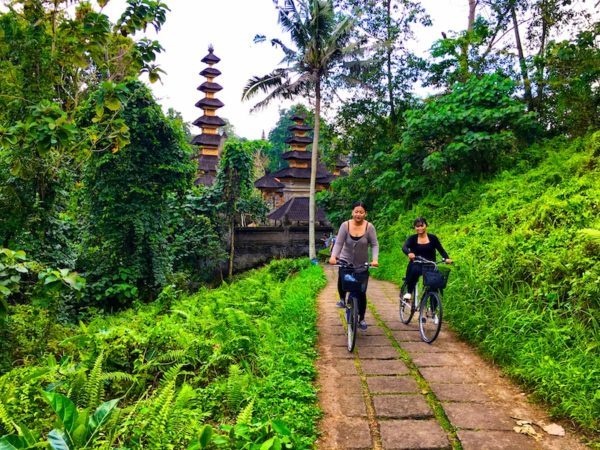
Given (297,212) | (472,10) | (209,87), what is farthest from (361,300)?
(209,87)

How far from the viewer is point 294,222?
25.8 meters

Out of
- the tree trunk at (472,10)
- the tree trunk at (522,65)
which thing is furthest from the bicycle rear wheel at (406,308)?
the tree trunk at (472,10)

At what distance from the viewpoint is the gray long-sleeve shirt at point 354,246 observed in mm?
4891

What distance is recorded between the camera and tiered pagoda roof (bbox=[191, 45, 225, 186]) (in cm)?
3066

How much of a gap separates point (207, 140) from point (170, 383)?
1162 inches

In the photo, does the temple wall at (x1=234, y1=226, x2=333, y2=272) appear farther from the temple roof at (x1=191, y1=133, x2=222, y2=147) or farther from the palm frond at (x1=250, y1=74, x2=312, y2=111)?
the temple roof at (x1=191, y1=133, x2=222, y2=147)

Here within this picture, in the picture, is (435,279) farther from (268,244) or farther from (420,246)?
(268,244)

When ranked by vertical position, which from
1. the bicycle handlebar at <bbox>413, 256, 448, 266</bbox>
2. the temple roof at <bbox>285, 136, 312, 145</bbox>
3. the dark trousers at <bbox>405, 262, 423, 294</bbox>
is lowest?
the dark trousers at <bbox>405, 262, 423, 294</bbox>

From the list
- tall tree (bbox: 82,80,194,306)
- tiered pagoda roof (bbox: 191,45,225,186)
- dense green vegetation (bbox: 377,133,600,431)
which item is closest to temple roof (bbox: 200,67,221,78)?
tiered pagoda roof (bbox: 191,45,225,186)

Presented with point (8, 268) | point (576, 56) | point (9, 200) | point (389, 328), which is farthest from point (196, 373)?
point (576, 56)

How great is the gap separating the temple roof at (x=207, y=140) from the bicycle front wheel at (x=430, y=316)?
2791 centimetres

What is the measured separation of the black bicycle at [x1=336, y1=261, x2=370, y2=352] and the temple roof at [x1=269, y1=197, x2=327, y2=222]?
20.0 meters

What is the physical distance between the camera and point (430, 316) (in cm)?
502

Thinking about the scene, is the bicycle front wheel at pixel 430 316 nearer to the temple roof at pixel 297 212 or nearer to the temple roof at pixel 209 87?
the temple roof at pixel 297 212
